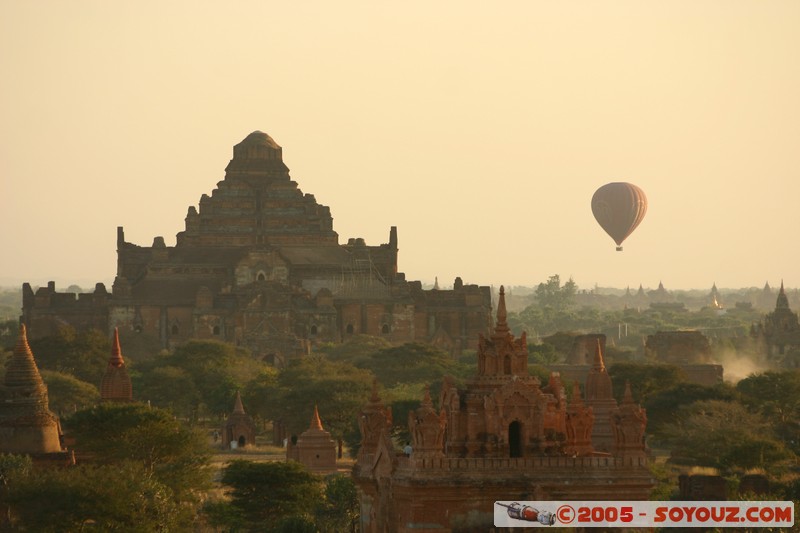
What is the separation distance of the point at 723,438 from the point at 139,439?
20.6 metres

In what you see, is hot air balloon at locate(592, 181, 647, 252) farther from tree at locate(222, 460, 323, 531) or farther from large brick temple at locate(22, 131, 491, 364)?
tree at locate(222, 460, 323, 531)

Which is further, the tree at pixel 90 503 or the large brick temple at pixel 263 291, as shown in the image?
the large brick temple at pixel 263 291

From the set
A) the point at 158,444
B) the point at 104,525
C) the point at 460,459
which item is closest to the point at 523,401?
the point at 460,459

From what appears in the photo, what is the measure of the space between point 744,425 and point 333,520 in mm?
31318

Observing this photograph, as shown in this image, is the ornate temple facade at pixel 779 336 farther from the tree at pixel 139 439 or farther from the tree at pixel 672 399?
the tree at pixel 139 439

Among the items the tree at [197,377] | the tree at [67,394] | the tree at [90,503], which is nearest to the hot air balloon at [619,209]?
the tree at [197,377]

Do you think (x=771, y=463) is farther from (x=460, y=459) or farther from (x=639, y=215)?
(x=639, y=215)

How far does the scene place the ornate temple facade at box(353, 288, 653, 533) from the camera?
48625 mm

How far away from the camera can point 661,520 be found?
4909 cm

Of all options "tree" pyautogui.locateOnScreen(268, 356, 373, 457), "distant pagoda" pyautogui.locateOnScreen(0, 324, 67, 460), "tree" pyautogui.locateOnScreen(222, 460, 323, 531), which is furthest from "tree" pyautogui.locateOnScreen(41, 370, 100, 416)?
"tree" pyautogui.locateOnScreen(222, 460, 323, 531)

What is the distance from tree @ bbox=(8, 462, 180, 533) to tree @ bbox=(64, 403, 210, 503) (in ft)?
38.6

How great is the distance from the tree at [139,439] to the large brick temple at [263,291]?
67.3 meters

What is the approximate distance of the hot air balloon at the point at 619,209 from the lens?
506 ft

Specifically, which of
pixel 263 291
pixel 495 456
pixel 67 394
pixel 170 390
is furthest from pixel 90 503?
pixel 263 291
